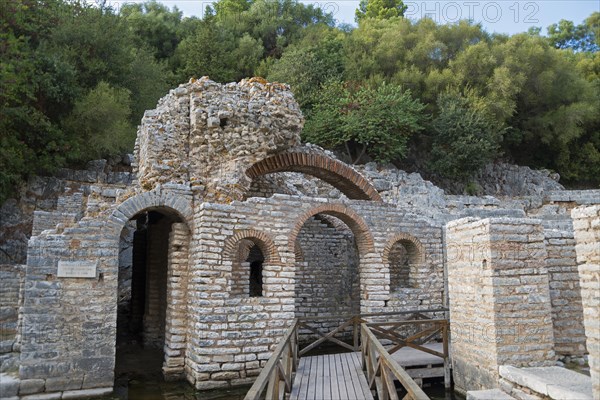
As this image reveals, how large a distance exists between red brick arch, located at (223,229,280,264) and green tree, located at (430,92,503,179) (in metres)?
14.5

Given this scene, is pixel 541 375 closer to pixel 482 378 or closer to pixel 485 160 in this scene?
pixel 482 378

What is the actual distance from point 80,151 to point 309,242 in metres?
9.22

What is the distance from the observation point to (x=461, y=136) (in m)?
20.9

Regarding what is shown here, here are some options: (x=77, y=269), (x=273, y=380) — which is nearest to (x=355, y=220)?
(x=273, y=380)

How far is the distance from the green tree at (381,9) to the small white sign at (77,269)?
30623 mm

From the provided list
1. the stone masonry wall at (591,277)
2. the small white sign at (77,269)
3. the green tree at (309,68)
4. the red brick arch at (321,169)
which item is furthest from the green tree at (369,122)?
the stone masonry wall at (591,277)

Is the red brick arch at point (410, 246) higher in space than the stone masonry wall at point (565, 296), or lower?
higher

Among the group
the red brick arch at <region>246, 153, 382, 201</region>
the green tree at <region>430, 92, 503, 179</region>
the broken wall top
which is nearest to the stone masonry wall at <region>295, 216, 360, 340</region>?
the red brick arch at <region>246, 153, 382, 201</region>

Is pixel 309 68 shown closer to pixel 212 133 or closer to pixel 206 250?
pixel 212 133

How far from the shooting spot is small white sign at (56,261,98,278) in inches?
306

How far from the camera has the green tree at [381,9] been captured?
3338cm

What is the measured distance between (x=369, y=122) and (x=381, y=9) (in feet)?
59.1

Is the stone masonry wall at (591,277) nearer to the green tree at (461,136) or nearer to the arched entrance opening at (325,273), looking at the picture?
the arched entrance opening at (325,273)

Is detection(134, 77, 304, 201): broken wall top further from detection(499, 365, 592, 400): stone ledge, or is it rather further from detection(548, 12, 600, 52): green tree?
detection(548, 12, 600, 52): green tree
